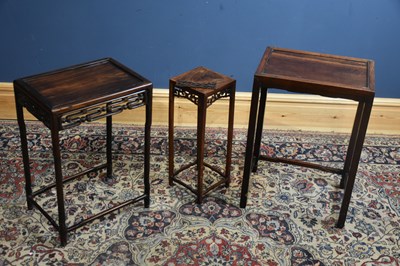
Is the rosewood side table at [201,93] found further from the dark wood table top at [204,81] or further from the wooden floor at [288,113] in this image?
the wooden floor at [288,113]

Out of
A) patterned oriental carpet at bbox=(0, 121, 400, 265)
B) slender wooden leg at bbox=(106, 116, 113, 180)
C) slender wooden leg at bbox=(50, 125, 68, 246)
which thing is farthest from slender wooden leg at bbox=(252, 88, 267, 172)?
slender wooden leg at bbox=(50, 125, 68, 246)

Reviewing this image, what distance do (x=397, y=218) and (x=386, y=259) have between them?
1.04 ft

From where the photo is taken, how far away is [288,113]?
11.0 feet

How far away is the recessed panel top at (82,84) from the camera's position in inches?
85.4

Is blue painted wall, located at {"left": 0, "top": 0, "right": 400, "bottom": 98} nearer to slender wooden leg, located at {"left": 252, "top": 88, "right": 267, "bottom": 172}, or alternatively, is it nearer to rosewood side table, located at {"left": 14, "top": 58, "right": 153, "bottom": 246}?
slender wooden leg, located at {"left": 252, "top": 88, "right": 267, "bottom": 172}

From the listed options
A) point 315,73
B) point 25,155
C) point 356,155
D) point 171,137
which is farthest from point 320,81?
point 25,155

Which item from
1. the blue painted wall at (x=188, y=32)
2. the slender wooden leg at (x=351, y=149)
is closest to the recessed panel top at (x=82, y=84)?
the blue painted wall at (x=188, y=32)

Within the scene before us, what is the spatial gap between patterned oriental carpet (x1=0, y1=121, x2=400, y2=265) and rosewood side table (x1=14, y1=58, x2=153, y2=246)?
12 cm

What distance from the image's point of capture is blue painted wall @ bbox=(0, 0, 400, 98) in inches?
120

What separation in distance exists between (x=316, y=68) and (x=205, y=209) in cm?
83

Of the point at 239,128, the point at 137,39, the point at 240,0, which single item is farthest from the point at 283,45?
the point at 137,39

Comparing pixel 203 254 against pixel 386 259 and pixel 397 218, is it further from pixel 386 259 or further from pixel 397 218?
pixel 397 218

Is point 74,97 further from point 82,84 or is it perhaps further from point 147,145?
point 147,145

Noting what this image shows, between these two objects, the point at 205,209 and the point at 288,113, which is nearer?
the point at 205,209
